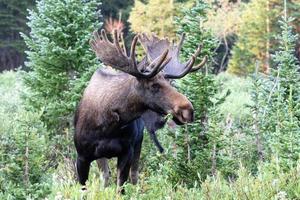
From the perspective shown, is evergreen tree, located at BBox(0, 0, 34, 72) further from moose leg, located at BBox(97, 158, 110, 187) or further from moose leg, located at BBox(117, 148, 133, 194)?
moose leg, located at BBox(117, 148, 133, 194)

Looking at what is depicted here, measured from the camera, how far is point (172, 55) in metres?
6.57

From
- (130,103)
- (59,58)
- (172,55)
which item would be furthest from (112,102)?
(59,58)

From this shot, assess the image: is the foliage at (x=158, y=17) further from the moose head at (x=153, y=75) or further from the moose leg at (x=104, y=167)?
the moose head at (x=153, y=75)

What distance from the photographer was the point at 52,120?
8.39 m

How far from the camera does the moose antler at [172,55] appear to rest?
6.05 metres

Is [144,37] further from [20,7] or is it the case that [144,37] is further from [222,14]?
[20,7]

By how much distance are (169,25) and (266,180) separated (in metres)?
30.7

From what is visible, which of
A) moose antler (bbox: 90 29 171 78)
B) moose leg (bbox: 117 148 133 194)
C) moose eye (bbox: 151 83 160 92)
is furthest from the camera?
moose leg (bbox: 117 148 133 194)

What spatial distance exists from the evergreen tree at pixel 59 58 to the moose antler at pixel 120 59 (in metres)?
2.12

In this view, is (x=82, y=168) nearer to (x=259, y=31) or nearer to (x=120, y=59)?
(x=120, y=59)

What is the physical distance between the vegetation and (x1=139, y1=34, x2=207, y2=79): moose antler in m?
0.23

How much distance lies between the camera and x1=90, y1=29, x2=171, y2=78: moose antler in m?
5.75

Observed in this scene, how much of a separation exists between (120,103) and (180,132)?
92 cm

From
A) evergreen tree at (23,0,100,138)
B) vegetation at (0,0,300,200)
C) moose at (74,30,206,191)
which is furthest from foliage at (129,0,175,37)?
moose at (74,30,206,191)
